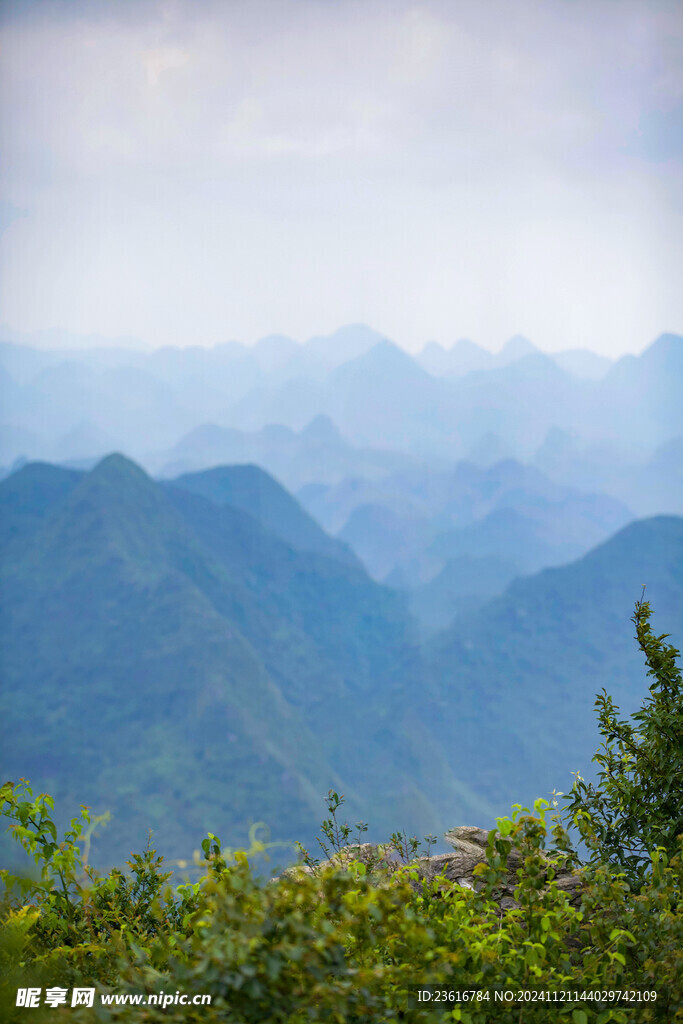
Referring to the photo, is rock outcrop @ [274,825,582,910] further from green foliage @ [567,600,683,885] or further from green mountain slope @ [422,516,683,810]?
green mountain slope @ [422,516,683,810]

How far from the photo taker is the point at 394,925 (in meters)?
1.04

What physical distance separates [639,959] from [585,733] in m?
21.7

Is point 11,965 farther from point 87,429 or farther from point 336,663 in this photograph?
point 87,429

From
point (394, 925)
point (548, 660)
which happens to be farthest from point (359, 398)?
point (394, 925)

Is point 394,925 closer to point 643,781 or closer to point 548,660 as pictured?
point 643,781

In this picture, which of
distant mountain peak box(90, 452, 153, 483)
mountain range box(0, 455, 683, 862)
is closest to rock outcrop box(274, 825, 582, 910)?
mountain range box(0, 455, 683, 862)

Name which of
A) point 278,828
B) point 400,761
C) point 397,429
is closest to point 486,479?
point 397,429

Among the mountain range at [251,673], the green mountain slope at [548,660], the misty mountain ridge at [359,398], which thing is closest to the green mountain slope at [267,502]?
the mountain range at [251,673]

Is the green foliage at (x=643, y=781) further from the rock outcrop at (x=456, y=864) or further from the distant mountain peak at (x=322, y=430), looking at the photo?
the distant mountain peak at (x=322, y=430)

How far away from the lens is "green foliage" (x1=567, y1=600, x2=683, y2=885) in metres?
1.51

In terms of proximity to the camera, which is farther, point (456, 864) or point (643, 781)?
point (456, 864)

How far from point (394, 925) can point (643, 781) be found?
2.52ft

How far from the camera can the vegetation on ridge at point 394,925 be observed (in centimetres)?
82

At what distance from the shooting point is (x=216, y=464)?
3075 cm
